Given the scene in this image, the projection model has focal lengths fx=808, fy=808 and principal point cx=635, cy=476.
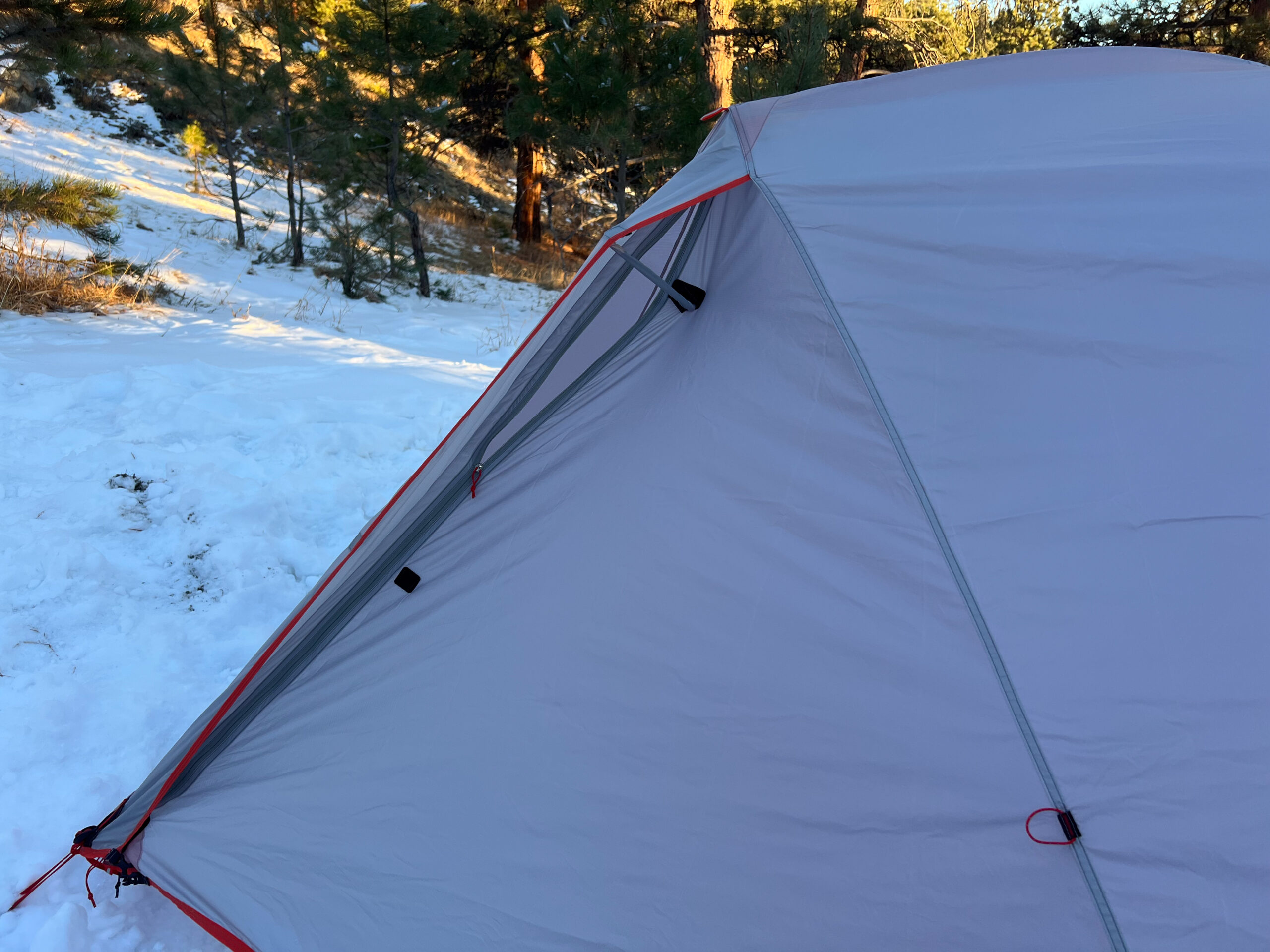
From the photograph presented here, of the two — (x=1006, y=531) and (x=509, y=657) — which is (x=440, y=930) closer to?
(x=509, y=657)

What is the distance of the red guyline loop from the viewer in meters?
1.31

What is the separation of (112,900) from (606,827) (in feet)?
4.00

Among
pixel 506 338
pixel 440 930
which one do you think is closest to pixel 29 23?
pixel 506 338

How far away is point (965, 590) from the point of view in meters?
1.45

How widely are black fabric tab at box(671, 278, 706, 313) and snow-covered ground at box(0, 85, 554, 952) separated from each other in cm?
188

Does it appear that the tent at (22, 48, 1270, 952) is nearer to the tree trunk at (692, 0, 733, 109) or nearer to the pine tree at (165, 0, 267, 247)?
the tree trunk at (692, 0, 733, 109)

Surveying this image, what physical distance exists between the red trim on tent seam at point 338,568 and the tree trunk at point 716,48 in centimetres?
676

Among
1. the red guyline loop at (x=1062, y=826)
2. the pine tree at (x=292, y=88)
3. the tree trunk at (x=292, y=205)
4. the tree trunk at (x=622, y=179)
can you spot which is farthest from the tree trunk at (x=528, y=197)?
the red guyline loop at (x=1062, y=826)

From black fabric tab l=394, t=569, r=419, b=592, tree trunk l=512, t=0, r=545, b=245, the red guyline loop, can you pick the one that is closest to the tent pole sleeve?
black fabric tab l=394, t=569, r=419, b=592

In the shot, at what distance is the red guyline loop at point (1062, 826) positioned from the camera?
4.29ft

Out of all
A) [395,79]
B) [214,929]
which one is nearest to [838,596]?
[214,929]

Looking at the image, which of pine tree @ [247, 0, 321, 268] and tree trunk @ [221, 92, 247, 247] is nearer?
pine tree @ [247, 0, 321, 268]

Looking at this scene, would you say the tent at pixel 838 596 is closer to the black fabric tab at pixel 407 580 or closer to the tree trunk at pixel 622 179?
the black fabric tab at pixel 407 580

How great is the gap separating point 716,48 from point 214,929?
8.22 m
